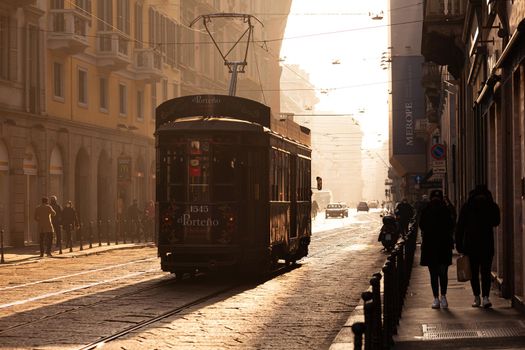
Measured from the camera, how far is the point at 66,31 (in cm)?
4362

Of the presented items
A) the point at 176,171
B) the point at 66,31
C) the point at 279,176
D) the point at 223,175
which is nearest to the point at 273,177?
the point at 279,176

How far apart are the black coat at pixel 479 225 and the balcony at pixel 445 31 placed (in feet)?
48.5

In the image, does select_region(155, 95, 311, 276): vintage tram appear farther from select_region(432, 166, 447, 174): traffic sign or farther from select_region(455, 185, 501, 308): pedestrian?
select_region(432, 166, 447, 174): traffic sign

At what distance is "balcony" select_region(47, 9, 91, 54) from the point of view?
43.4m

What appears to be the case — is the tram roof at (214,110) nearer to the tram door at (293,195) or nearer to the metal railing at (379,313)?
the tram door at (293,195)

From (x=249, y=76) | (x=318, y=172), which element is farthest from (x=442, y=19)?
(x=318, y=172)

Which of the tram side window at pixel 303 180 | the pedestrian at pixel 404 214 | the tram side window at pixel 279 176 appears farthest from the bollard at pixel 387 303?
the pedestrian at pixel 404 214

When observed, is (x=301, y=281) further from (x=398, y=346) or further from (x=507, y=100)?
(x=398, y=346)

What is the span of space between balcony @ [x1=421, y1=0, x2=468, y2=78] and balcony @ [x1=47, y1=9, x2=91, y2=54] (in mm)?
13350

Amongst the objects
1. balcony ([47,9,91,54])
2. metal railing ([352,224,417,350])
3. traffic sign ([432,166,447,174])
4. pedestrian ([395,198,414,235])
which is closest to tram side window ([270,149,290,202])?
metal railing ([352,224,417,350])

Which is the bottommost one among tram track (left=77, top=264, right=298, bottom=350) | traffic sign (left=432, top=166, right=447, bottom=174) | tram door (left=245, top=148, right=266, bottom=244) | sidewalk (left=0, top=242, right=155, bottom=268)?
tram track (left=77, top=264, right=298, bottom=350)

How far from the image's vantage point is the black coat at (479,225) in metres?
15.7

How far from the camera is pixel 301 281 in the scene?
76.0 ft

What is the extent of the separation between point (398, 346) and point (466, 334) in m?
1.25
